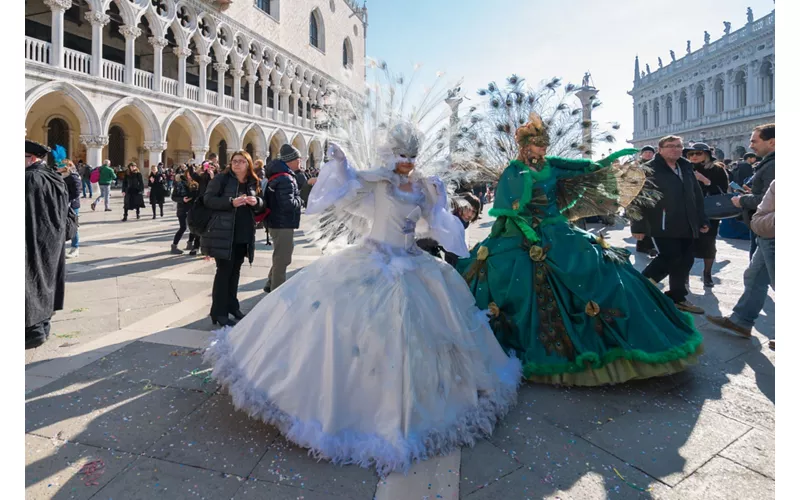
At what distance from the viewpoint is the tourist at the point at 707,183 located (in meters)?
5.19

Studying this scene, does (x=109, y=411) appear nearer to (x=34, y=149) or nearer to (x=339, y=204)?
(x=339, y=204)

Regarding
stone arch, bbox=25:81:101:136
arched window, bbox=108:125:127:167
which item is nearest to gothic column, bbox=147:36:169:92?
stone arch, bbox=25:81:101:136

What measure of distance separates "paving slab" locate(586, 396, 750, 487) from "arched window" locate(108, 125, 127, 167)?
24378 mm

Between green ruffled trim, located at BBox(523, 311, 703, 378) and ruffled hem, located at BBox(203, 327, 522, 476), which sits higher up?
green ruffled trim, located at BBox(523, 311, 703, 378)

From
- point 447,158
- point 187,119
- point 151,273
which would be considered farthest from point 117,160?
point 447,158

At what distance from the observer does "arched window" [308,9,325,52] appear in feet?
104

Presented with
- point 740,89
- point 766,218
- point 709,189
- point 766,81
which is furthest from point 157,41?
point 740,89

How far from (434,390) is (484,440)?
36cm

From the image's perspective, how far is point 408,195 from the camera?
2500mm

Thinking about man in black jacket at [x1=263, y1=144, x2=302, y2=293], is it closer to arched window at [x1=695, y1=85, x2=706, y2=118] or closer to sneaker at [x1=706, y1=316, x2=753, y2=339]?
sneaker at [x1=706, y1=316, x2=753, y2=339]

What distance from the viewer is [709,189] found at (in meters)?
5.46

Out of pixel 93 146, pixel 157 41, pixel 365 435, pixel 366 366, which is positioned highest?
pixel 157 41

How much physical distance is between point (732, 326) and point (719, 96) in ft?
135

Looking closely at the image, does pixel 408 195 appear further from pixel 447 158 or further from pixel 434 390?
pixel 434 390
